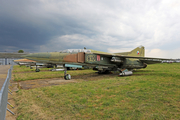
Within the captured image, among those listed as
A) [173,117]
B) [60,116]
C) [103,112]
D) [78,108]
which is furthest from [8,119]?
[173,117]

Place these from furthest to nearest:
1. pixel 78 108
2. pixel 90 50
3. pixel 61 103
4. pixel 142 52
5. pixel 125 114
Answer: pixel 142 52 < pixel 90 50 < pixel 61 103 < pixel 78 108 < pixel 125 114

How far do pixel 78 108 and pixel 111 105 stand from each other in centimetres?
117

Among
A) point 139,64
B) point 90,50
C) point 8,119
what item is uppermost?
point 90,50

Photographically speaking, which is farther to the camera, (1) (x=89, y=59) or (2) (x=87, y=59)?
(1) (x=89, y=59)

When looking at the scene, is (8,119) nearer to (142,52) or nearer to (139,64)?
(139,64)

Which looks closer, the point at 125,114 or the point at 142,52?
the point at 125,114

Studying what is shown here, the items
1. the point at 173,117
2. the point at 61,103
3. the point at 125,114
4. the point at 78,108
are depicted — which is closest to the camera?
the point at 173,117

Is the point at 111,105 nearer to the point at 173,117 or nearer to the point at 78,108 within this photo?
the point at 78,108

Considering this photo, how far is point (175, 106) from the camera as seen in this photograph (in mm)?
3641

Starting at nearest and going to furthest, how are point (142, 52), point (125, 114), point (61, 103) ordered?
point (125, 114), point (61, 103), point (142, 52)

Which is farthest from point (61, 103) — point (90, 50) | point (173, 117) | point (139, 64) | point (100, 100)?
point (139, 64)

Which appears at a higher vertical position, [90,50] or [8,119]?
[90,50]

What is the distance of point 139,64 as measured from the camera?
13445mm

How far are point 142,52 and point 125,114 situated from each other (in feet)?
53.7
